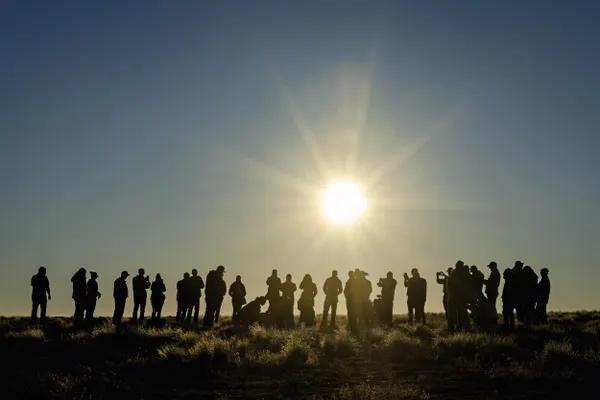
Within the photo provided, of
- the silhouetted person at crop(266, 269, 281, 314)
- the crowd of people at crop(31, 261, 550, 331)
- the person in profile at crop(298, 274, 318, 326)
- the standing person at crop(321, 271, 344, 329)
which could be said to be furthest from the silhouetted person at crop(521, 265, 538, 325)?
the silhouetted person at crop(266, 269, 281, 314)

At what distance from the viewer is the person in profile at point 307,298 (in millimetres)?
28250

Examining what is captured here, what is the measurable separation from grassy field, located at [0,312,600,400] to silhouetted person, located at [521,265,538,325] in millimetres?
2790

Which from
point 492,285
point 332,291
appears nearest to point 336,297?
point 332,291

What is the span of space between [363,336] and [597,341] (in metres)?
7.34

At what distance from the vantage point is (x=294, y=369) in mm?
15344

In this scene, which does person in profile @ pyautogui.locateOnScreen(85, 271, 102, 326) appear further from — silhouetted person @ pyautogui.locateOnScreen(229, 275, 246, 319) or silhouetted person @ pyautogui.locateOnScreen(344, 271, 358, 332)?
silhouetted person @ pyautogui.locateOnScreen(344, 271, 358, 332)

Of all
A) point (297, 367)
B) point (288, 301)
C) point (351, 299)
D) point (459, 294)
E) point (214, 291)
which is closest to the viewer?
point (297, 367)

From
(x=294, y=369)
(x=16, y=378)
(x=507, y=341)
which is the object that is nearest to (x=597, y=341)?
(x=507, y=341)

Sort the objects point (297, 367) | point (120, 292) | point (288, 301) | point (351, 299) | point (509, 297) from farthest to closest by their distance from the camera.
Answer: point (288, 301) < point (351, 299) < point (120, 292) < point (509, 297) < point (297, 367)

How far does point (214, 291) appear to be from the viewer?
28031 mm

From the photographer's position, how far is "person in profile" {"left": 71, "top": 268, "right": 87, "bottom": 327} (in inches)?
1020

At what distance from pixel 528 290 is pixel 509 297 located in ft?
2.83

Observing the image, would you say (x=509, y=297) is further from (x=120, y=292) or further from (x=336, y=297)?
(x=120, y=292)

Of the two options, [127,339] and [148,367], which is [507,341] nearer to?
[148,367]
